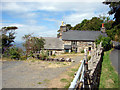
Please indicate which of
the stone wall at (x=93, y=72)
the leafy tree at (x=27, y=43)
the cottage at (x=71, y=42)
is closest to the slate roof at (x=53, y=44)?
the cottage at (x=71, y=42)

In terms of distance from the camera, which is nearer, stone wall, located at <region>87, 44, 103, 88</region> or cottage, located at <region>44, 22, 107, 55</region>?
stone wall, located at <region>87, 44, 103, 88</region>

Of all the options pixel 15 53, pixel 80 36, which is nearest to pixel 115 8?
pixel 80 36

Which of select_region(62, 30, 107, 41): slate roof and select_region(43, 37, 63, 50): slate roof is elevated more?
select_region(62, 30, 107, 41): slate roof

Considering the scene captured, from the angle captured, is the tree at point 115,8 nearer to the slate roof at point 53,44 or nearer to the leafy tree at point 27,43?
the leafy tree at point 27,43

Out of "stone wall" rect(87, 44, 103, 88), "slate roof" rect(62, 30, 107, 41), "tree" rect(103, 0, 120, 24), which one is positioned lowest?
"stone wall" rect(87, 44, 103, 88)

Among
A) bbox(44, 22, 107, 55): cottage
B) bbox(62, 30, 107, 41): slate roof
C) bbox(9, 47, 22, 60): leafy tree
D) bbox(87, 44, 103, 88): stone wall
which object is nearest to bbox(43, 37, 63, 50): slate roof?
bbox(44, 22, 107, 55): cottage

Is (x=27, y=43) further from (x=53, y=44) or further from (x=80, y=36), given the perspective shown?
(x=80, y=36)

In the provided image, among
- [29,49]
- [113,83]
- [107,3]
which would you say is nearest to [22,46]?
[29,49]

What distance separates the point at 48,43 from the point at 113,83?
Answer: 71.6 feet

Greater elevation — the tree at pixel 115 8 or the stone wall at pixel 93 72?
the tree at pixel 115 8

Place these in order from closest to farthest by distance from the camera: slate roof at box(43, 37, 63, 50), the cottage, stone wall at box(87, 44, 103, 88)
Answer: stone wall at box(87, 44, 103, 88) → the cottage → slate roof at box(43, 37, 63, 50)

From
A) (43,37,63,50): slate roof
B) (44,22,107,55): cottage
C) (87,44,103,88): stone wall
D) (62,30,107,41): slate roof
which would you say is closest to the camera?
(87,44,103,88): stone wall

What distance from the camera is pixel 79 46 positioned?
1104 inches

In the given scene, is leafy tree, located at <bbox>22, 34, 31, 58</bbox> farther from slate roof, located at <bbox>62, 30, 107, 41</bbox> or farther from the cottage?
slate roof, located at <bbox>62, 30, 107, 41</bbox>
